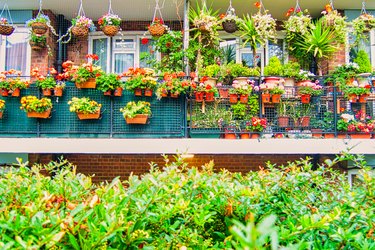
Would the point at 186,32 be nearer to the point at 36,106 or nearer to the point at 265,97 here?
the point at 265,97

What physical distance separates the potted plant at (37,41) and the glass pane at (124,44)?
6.41ft

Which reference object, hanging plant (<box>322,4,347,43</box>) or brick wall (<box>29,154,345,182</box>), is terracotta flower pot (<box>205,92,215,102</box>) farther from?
hanging plant (<box>322,4,347,43</box>)

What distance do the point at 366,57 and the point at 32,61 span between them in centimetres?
845

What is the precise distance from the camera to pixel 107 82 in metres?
7.70

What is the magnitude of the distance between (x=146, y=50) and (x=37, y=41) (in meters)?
2.86

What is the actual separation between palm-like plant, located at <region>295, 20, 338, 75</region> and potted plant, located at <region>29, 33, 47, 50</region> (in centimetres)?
639

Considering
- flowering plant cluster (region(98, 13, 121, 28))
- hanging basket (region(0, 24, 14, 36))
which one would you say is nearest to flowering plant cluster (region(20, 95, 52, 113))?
hanging basket (region(0, 24, 14, 36))

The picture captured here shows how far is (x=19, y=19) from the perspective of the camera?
32.6 ft

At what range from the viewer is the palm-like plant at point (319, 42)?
8859mm

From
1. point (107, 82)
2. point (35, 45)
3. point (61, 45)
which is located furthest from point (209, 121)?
point (61, 45)

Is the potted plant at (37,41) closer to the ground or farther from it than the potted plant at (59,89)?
farther from it

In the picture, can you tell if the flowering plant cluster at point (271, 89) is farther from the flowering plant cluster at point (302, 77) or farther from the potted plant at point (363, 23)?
the potted plant at point (363, 23)

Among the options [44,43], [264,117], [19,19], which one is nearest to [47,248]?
[264,117]

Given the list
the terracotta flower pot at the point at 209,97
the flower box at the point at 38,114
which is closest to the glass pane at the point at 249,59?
the terracotta flower pot at the point at 209,97
